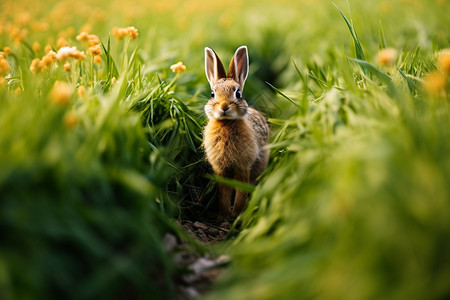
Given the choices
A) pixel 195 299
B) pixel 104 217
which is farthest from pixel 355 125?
pixel 104 217

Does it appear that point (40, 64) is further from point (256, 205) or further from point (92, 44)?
point (256, 205)

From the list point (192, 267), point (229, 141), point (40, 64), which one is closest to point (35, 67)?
point (40, 64)

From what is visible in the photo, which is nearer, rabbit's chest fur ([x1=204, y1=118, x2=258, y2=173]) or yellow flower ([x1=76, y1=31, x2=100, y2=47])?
yellow flower ([x1=76, y1=31, x2=100, y2=47])

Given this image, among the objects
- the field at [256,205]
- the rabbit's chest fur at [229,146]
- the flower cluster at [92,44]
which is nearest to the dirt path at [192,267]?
the field at [256,205]

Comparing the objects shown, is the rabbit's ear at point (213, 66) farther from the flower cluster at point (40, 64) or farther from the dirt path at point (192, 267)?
the dirt path at point (192, 267)

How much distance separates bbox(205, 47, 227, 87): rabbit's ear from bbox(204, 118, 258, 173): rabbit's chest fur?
1.67ft

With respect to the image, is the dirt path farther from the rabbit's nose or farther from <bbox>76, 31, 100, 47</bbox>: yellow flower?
<bbox>76, 31, 100, 47</bbox>: yellow flower

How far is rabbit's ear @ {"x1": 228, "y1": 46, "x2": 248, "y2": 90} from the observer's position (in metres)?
3.99

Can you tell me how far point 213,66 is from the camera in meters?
4.17

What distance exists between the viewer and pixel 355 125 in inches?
103

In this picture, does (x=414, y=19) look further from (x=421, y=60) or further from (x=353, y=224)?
(x=353, y=224)

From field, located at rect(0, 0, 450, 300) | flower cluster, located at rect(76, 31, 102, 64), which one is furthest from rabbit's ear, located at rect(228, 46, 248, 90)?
flower cluster, located at rect(76, 31, 102, 64)

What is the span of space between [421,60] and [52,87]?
3.20 m

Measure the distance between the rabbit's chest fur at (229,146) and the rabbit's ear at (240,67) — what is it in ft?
1.60
